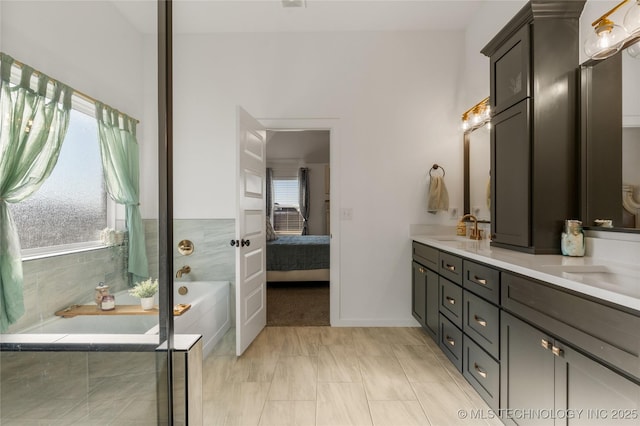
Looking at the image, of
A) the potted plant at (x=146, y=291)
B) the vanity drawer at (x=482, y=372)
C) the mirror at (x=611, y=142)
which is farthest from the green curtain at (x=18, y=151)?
the mirror at (x=611, y=142)

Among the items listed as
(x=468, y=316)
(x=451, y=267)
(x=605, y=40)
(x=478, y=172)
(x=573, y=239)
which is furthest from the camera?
(x=478, y=172)

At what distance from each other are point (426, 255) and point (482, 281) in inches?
36.7

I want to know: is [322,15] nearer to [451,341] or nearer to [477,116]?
[477,116]

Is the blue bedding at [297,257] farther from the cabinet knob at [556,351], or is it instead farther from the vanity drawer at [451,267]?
the cabinet knob at [556,351]

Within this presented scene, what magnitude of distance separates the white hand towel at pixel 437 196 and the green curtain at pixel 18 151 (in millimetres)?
2946

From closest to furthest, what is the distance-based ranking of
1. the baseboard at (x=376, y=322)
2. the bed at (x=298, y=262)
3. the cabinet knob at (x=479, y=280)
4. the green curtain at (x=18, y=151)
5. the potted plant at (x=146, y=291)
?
the green curtain at (x=18, y=151)
the potted plant at (x=146, y=291)
the cabinet knob at (x=479, y=280)
the baseboard at (x=376, y=322)
the bed at (x=298, y=262)

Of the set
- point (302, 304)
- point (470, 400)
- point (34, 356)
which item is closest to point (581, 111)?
point (470, 400)

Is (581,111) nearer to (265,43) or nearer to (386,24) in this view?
(386,24)

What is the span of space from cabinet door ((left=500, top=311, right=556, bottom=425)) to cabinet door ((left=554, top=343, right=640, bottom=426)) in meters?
0.06

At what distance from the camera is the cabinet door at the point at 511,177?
1.80 meters

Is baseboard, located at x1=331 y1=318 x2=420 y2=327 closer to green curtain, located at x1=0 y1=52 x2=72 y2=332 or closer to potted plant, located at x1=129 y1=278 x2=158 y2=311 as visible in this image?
potted plant, located at x1=129 y1=278 x2=158 y2=311

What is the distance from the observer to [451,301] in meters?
2.15

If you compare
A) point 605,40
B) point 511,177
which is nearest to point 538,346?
point 511,177

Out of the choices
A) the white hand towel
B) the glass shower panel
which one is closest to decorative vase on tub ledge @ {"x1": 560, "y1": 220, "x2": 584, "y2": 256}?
the white hand towel
